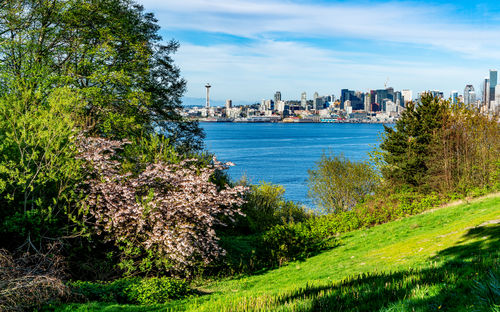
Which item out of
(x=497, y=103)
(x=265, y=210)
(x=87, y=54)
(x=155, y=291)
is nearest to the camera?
(x=155, y=291)

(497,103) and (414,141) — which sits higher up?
(497,103)

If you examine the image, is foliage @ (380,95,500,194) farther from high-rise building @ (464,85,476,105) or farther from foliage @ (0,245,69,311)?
foliage @ (0,245,69,311)

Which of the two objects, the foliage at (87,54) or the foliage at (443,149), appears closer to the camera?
the foliage at (87,54)

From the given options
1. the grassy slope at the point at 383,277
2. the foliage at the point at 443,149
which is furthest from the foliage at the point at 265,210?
the foliage at the point at 443,149

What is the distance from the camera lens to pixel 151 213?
14.0 m

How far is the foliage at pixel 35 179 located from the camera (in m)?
12.1

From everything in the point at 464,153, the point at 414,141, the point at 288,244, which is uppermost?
the point at 414,141

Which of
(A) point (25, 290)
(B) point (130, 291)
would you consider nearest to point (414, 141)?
(B) point (130, 291)

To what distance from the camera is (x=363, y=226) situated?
79.7ft

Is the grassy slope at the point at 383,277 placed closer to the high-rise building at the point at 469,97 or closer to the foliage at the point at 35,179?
the foliage at the point at 35,179

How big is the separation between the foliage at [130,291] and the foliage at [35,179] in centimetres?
300

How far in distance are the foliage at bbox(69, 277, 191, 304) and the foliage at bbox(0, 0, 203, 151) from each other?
11369 millimetres

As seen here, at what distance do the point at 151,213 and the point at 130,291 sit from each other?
12.4 ft

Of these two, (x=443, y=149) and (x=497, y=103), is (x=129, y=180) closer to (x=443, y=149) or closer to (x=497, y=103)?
(x=443, y=149)
